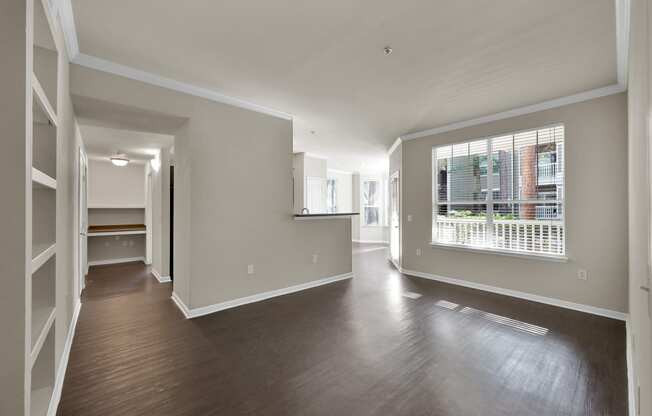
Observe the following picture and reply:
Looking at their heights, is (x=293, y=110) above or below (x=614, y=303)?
above

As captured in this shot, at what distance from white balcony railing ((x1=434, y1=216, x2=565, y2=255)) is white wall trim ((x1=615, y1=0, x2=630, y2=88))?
6.12 ft

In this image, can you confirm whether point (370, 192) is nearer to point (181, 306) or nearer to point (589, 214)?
point (589, 214)

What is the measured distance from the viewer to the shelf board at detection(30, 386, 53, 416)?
165 centimetres

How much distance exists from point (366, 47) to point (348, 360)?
107 inches

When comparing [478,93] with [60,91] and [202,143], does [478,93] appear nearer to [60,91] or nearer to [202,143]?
[202,143]

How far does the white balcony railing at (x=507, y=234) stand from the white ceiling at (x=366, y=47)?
1.72m

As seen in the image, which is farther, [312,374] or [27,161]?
[312,374]

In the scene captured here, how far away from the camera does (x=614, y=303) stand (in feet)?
11.1

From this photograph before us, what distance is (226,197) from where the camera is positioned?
3719mm

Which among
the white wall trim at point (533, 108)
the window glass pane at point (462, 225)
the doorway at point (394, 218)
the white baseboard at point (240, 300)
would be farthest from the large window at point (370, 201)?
the white baseboard at point (240, 300)

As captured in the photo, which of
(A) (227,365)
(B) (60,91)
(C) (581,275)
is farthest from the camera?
(C) (581,275)

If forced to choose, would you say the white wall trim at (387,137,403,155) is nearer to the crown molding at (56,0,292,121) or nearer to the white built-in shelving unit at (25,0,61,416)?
the crown molding at (56,0,292,121)

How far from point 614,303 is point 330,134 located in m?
4.71

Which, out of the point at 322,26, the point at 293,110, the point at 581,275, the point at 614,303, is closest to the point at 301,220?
the point at 293,110
